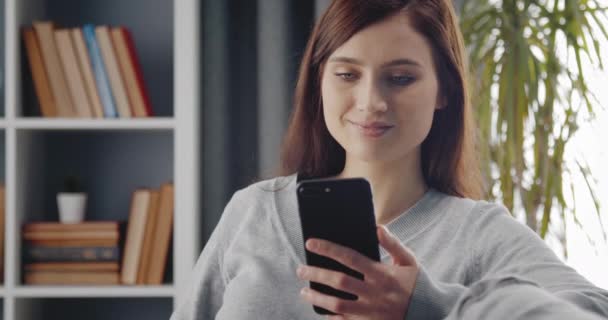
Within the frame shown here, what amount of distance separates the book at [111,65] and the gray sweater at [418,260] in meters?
0.84

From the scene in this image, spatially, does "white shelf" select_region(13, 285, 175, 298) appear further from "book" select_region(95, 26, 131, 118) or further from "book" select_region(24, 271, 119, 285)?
"book" select_region(95, 26, 131, 118)

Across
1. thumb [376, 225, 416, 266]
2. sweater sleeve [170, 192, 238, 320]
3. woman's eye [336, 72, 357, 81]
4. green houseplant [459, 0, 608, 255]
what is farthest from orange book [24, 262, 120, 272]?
thumb [376, 225, 416, 266]

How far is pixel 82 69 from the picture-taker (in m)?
1.81

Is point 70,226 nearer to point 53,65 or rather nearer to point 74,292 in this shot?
point 74,292

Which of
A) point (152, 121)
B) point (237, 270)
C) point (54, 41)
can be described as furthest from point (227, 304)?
point (54, 41)

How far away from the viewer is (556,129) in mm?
1853

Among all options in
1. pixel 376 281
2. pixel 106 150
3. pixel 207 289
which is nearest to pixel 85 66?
pixel 106 150

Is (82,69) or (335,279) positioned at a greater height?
(82,69)

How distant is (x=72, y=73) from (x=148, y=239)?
474 mm

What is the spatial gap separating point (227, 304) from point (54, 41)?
114 cm

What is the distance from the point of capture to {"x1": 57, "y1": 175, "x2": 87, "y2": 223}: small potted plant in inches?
72.9

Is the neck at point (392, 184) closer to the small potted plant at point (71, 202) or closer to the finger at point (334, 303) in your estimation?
the finger at point (334, 303)

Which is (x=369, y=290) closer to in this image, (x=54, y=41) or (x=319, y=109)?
(x=319, y=109)

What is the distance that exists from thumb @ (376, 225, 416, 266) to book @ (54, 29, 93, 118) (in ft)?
4.18
